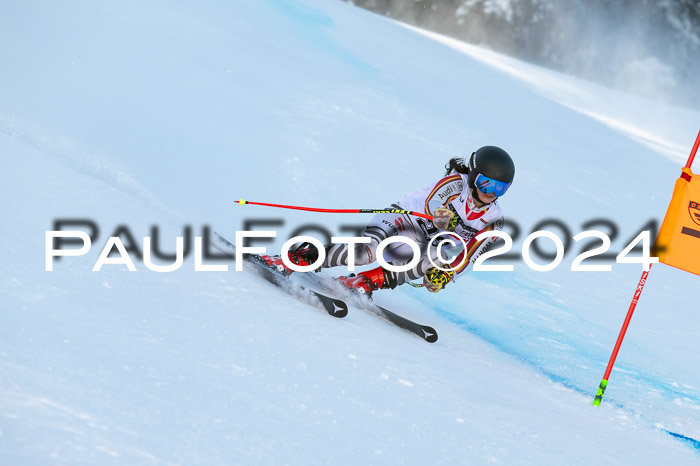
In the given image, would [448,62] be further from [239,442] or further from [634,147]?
[239,442]

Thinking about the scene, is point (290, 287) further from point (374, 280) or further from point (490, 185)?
point (490, 185)

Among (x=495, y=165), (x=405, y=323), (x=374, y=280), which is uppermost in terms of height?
(x=495, y=165)

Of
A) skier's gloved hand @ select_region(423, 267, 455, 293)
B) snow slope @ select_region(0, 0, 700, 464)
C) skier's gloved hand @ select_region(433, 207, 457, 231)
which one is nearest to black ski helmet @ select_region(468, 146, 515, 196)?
skier's gloved hand @ select_region(433, 207, 457, 231)

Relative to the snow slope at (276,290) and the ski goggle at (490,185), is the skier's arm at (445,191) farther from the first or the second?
the snow slope at (276,290)

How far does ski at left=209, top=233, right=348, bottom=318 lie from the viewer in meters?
3.50

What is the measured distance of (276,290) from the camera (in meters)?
3.62

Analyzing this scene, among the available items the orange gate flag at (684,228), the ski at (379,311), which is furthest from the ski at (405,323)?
the orange gate flag at (684,228)

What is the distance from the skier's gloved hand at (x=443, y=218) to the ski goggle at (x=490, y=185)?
0.76 feet

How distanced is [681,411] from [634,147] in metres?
9.28

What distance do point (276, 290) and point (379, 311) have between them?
0.59m

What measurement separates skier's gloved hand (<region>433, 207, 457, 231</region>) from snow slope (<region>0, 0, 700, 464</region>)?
1.94 feet

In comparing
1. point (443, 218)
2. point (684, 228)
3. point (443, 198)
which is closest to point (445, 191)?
point (443, 198)

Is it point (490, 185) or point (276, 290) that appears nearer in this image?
point (276, 290)

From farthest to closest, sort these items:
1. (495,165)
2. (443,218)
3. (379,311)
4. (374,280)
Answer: (374,280) < (443,218) < (379,311) < (495,165)
